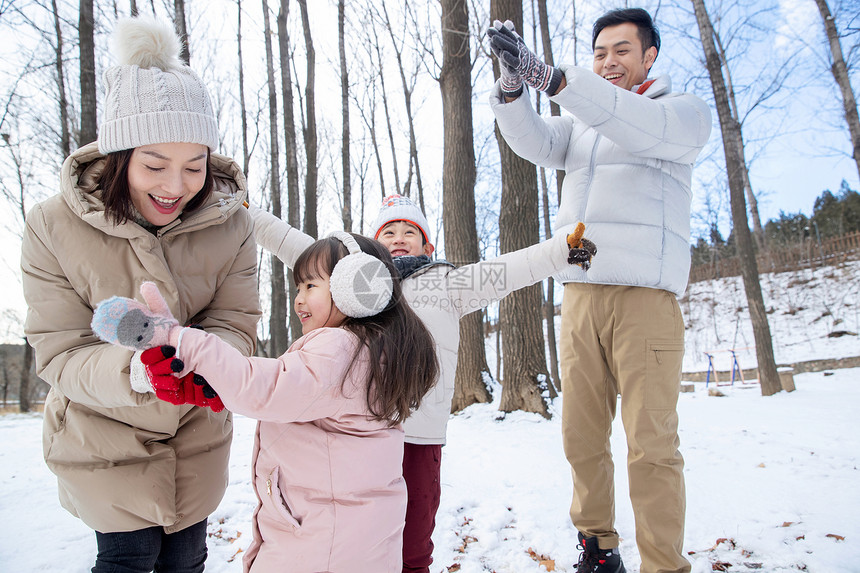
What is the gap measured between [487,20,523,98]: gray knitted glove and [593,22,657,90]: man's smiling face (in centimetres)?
48

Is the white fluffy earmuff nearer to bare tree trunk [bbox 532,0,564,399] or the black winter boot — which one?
the black winter boot

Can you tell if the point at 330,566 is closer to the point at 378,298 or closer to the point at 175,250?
the point at 378,298

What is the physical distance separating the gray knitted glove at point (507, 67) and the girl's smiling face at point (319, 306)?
1083mm

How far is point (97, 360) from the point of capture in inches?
47.4

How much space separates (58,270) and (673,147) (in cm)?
224

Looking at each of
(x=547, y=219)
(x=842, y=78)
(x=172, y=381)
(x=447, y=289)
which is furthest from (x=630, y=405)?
(x=547, y=219)

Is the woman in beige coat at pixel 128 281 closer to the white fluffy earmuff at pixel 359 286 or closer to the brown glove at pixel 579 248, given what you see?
the white fluffy earmuff at pixel 359 286

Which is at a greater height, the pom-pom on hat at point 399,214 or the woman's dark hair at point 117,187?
the pom-pom on hat at point 399,214

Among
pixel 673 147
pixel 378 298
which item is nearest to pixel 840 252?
pixel 673 147

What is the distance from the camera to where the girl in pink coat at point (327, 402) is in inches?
44.2

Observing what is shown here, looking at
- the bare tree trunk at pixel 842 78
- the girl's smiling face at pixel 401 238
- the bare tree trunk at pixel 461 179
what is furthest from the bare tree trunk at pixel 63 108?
the bare tree trunk at pixel 842 78

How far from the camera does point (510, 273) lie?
1770 millimetres

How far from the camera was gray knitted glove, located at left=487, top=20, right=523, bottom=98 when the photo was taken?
1744mm

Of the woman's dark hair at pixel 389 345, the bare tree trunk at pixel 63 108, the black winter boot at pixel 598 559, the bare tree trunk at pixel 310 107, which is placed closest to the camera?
the woman's dark hair at pixel 389 345
